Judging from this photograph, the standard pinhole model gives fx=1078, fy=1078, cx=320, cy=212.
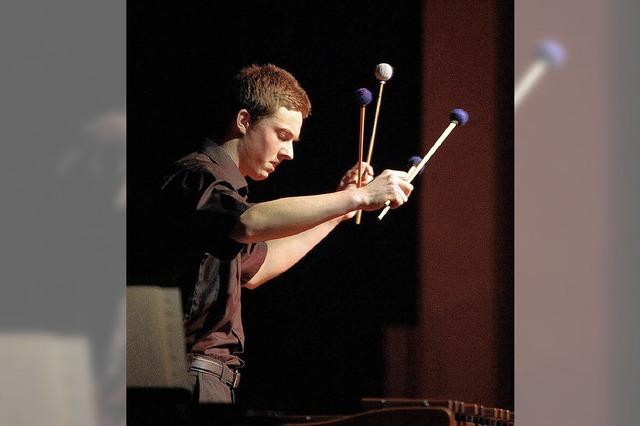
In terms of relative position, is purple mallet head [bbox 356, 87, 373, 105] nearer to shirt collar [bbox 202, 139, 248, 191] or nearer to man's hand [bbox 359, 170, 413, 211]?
man's hand [bbox 359, 170, 413, 211]

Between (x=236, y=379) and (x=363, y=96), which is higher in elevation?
(x=363, y=96)

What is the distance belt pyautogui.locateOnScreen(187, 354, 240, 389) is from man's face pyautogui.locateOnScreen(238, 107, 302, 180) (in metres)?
0.36

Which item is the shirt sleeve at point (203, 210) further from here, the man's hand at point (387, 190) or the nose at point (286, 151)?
the man's hand at point (387, 190)

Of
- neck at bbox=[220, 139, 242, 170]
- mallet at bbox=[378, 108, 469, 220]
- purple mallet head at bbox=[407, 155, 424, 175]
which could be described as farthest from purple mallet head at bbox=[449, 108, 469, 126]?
neck at bbox=[220, 139, 242, 170]

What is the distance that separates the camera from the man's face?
6.80 feet

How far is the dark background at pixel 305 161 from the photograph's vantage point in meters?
2.06

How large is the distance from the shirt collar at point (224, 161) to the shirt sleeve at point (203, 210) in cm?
3

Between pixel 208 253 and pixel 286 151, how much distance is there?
25 cm

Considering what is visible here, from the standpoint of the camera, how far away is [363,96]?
208 cm

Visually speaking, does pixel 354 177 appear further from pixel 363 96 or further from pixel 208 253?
pixel 208 253
